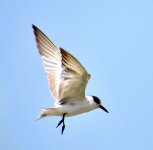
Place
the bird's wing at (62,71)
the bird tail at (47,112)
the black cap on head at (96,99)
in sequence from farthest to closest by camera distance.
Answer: the black cap on head at (96,99) → the bird tail at (47,112) → the bird's wing at (62,71)

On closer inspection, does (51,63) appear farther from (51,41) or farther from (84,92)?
(84,92)

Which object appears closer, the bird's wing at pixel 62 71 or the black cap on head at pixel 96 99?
the bird's wing at pixel 62 71

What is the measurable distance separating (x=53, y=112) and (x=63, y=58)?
47.7 inches

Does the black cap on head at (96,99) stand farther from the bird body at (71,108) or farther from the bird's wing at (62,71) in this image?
the bird's wing at (62,71)

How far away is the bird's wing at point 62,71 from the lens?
13.5 m

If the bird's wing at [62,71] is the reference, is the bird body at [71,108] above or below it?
below

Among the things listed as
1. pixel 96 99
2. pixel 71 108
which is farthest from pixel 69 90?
pixel 96 99

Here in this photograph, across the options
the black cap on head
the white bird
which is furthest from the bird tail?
the black cap on head

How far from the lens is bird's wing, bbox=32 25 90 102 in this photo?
44.3 feet

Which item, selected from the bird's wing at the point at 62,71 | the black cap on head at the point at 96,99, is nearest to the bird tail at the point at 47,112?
the bird's wing at the point at 62,71

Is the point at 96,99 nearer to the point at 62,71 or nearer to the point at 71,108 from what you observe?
the point at 71,108

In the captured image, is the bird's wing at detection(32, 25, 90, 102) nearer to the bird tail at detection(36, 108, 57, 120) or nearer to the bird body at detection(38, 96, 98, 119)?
the bird body at detection(38, 96, 98, 119)

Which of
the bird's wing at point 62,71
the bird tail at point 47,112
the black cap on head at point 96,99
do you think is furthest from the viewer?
the black cap on head at point 96,99

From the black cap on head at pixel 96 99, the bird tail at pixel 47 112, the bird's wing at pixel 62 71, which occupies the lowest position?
the bird tail at pixel 47 112
